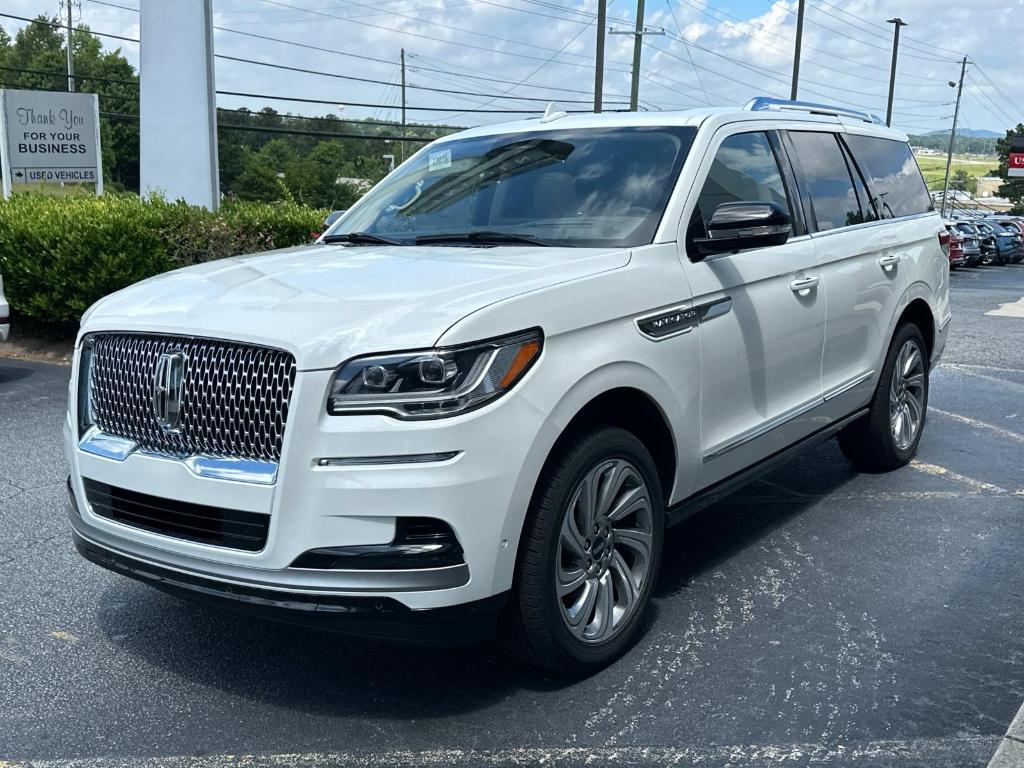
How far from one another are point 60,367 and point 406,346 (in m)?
8.11

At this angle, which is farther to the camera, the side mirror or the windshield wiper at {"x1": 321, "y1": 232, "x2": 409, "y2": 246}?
the windshield wiper at {"x1": 321, "y1": 232, "x2": 409, "y2": 246}

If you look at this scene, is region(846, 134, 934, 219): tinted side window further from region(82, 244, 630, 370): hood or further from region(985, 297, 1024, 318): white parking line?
region(985, 297, 1024, 318): white parking line

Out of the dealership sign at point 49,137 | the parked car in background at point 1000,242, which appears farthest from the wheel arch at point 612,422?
the parked car in background at point 1000,242

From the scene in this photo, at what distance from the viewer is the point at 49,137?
58.3 feet

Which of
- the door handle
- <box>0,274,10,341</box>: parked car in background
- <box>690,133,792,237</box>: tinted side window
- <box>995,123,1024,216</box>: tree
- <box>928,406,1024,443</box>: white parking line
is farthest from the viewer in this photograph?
<box>995,123,1024,216</box>: tree

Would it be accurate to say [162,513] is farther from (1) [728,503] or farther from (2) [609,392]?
(1) [728,503]

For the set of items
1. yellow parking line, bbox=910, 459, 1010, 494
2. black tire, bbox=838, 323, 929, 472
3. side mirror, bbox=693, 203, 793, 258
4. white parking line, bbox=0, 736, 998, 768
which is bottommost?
white parking line, bbox=0, 736, 998, 768

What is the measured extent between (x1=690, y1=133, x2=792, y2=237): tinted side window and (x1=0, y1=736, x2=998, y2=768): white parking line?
6.61 ft

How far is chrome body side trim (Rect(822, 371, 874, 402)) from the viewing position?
5.39 meters

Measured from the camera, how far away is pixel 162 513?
345cm

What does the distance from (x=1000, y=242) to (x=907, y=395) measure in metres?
37.8

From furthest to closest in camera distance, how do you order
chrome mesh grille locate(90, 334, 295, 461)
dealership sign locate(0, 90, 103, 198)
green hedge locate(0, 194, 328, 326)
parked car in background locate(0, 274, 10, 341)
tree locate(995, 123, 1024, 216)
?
tree locate(995, 123, 1024, 216) → dealership sign locate(0, 90, 103, 198) → green hedge locate(0, 194, 328, 326) → parked car in background locate(0, 274, 10, 341) → chrome mesh grille locate(90, 334, 295, 461)

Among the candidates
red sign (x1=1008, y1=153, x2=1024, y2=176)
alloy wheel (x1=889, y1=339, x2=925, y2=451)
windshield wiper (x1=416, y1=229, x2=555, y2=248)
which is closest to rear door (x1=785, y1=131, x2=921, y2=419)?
alloy wheel (x1=889, y1=339, x2=925, y2=451)

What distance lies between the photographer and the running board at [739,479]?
4340 mm
